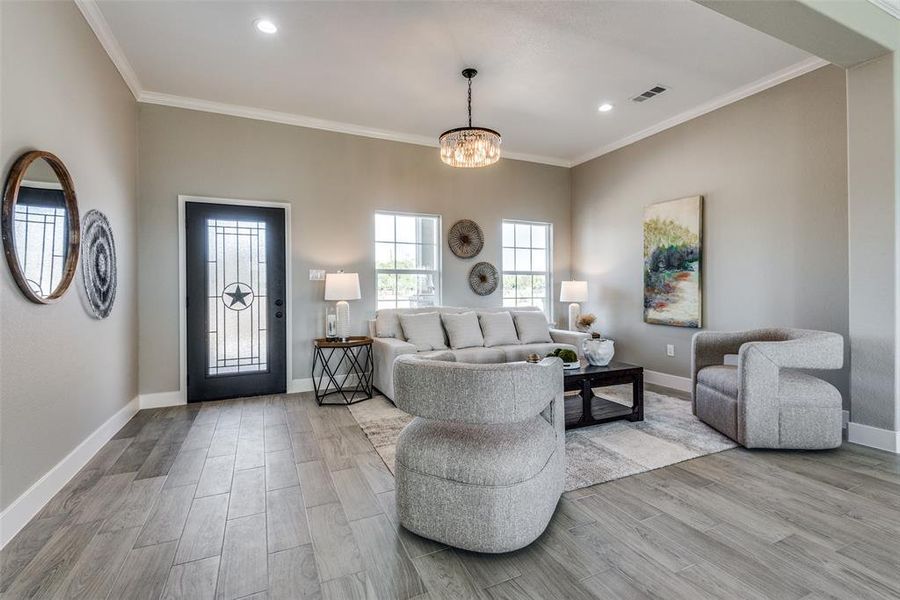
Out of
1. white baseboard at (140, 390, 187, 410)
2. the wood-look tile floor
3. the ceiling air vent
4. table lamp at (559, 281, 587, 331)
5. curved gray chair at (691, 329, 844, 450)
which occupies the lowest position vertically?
the wood-look tile floor

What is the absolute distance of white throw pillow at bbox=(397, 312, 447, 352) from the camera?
451 centimetres

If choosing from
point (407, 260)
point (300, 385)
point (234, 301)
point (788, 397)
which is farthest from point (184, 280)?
point (788, 397)

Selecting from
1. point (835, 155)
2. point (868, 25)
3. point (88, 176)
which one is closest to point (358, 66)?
point (88, 176)

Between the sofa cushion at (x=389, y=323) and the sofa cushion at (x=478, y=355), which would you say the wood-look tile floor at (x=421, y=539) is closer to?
the sofa cushion at (x=478, y=355)

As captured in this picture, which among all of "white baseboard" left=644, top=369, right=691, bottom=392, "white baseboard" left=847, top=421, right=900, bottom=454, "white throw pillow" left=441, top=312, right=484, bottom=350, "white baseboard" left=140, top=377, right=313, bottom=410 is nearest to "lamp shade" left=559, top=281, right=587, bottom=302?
"white baseboard" left=644, top=369, right=691, bottom=392

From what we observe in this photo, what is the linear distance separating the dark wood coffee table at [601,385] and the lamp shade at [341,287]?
7.64ft

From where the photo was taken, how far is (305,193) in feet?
15.3

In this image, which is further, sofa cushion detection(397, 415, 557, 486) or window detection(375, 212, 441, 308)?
window detection(375, 212, 441, 308)

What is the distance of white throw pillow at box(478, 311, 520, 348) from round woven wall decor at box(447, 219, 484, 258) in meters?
0.94

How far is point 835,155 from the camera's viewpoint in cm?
340

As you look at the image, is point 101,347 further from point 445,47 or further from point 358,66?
point 445,47

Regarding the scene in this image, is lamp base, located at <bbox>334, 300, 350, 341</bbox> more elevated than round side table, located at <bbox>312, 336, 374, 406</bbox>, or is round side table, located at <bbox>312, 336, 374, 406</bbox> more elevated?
lamp base, located at <bbox>334, 300, 350, 341</bbox>

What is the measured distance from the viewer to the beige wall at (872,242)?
112 inches

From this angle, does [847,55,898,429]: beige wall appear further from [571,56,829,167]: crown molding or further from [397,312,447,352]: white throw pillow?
[397,312,447,352]: white throw pillow
